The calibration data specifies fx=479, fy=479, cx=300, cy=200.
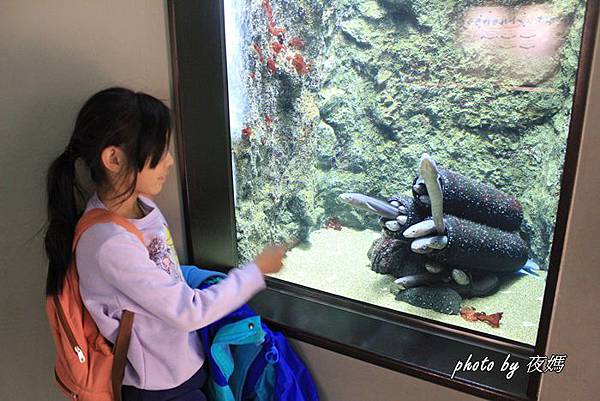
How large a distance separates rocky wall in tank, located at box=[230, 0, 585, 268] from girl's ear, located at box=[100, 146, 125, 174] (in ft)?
1.49

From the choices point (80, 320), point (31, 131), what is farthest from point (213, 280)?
point (31, 131)

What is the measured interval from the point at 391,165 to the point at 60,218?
0.74 m

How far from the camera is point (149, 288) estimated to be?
803mm

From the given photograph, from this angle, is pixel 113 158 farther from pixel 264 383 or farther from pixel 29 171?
pixel 264 383

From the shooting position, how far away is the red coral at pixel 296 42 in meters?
1.25

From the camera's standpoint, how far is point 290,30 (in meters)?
1.24

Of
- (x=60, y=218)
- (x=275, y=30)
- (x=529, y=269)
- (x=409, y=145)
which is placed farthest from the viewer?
(x=275, y=30)

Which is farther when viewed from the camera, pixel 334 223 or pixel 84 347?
pixel 334 223

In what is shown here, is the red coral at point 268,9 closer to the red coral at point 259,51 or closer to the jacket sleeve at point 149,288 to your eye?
the red coral at point 259,51

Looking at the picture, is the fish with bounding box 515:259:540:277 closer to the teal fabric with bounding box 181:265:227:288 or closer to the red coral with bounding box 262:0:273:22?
the teal fabric with bounding box 181:265:227:288

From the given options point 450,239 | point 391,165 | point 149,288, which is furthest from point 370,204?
point 149,288

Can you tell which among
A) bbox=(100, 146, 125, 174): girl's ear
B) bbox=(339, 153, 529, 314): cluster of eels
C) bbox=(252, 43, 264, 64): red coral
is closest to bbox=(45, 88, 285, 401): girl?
bbox=(100, 146, 125, 174): girl's ear

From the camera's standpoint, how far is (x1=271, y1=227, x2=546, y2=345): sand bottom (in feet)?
3.30

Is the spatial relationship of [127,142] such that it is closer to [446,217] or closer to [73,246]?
[73,246]
